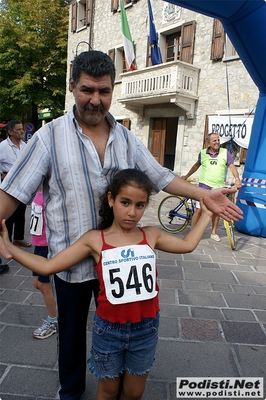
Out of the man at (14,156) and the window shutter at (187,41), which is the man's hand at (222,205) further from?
the window shutter at (187,41)

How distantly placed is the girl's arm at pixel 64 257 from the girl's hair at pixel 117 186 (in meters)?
0.10

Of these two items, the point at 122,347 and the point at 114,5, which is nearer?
the point at 122,347

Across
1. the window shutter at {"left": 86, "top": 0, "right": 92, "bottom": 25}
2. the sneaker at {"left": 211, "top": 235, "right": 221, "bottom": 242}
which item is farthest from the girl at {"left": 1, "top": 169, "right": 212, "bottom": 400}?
the window shutter at {"left": 86, "top": 0, "right": 92, "bottom": 25}

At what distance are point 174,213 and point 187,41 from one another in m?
8.53

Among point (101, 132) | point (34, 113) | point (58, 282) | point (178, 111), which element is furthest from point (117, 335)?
point (34, 113)

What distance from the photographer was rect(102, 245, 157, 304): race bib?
61.1 inches

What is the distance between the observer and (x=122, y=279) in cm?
156

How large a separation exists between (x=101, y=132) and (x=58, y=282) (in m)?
0.89

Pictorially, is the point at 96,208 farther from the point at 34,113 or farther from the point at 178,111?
the point at 34,113

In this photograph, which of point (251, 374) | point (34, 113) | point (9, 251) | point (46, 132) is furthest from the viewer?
point (34, 113)

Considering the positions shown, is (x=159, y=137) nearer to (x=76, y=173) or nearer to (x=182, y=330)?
(x=182, y=330)

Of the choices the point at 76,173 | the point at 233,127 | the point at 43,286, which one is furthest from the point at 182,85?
the point at 76,173

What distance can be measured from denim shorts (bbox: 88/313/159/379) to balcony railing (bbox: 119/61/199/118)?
10.9m

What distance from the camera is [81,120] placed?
176cm
